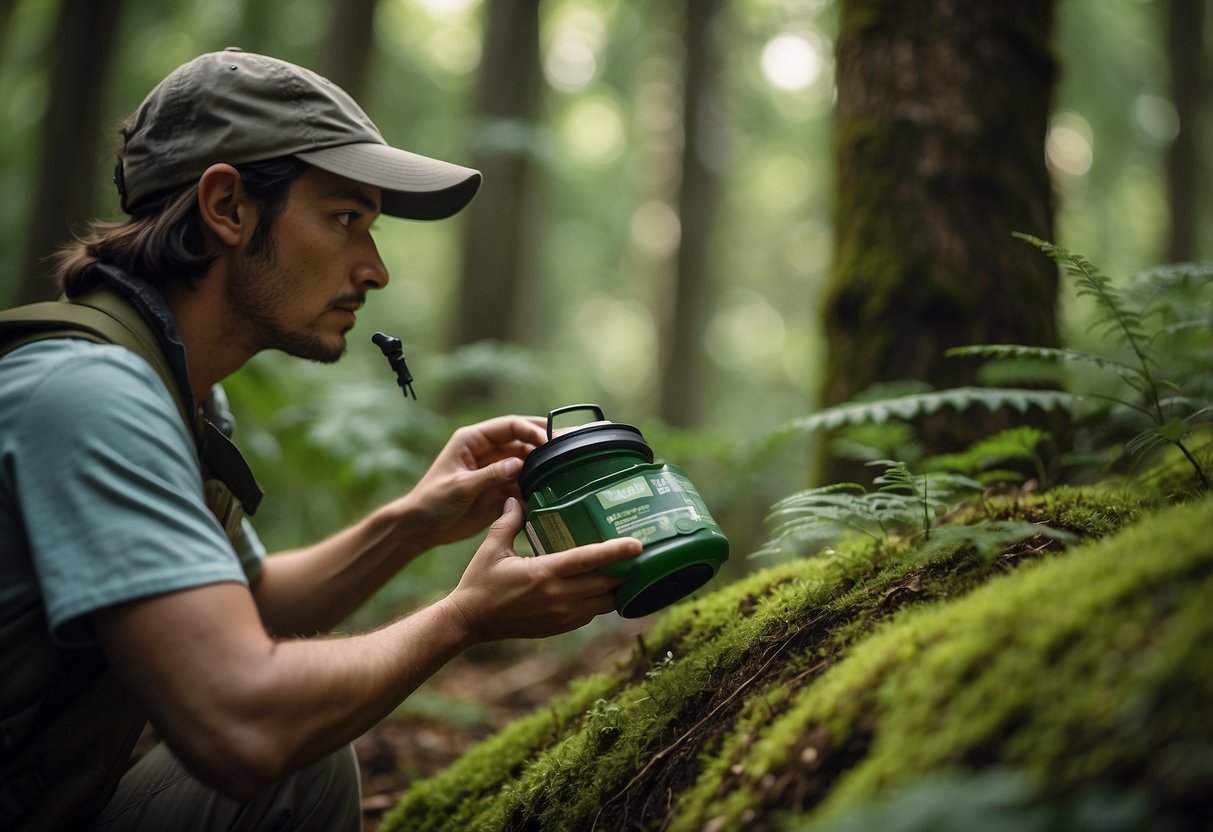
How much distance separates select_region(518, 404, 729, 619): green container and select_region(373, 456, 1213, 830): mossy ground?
0.33 meters

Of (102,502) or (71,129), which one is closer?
(102,502)

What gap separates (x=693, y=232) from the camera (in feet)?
37.0

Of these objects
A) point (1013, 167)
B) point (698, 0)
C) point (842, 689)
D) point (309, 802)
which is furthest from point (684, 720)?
point (698, 0)

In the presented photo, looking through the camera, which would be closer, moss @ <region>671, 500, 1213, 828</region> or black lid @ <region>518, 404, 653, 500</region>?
moss @ <region>671, 500, 1213, 828</region>

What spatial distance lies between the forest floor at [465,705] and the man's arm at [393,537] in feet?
2.42

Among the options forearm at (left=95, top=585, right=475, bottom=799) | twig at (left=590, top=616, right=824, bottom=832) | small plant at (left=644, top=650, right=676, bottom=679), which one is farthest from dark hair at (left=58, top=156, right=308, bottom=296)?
twig at (left=590, top=616, right=824, bottom=832)

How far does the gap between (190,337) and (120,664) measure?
3.82ft

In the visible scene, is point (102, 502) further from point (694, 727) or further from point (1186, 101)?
point (1186, 101)

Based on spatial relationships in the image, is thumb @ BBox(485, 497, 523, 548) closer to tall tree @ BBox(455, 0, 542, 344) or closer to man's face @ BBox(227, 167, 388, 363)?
man's face @ BBox(227, 167, 388, 363)

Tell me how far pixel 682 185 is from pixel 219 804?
1043cm

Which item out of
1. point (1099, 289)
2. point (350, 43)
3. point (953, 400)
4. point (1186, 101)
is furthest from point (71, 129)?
point (1186, 101)

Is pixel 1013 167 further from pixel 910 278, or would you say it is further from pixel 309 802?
pixel 309 802

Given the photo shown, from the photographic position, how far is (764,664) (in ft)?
6.58

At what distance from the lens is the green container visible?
1.90 m
